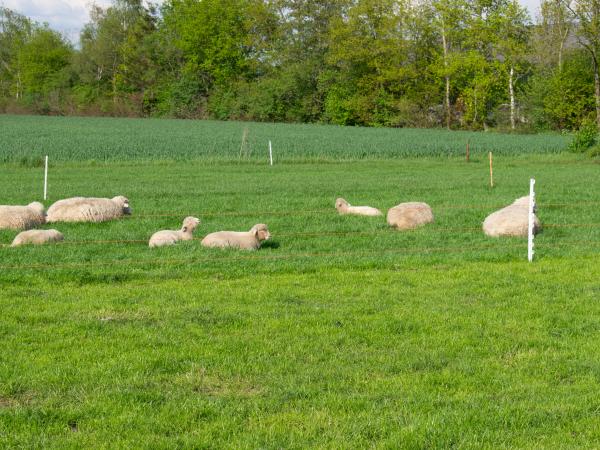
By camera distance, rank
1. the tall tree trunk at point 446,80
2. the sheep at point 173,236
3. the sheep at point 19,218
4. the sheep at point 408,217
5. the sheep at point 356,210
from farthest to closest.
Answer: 1. the tall tree trunk at point 446,80
2. the sheep at point 356,210
3. the sheep at point 408,217
4. the sheep at point 19,218
5. the sheep at point 173,236

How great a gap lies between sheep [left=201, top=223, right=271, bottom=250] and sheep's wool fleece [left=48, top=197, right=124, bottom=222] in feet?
12.7

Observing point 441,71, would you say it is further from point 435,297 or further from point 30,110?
point 435,297

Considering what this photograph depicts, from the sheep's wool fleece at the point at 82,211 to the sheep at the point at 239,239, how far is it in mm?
3880

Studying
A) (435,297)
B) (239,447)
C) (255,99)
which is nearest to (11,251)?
(435,297)

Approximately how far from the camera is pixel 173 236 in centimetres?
1423

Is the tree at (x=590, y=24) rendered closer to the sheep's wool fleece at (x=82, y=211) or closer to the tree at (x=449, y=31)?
the tree at (x=449, y=31)

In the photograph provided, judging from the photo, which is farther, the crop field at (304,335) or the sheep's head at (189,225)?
the sheep's head at (189,225)

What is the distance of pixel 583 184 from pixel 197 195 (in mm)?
12373

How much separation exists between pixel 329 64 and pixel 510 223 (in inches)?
2709

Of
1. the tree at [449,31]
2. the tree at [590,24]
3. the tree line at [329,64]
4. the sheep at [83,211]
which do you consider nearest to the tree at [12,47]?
the tree line at [329,64]

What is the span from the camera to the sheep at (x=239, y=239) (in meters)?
13.7

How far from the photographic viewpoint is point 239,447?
5.80 metres

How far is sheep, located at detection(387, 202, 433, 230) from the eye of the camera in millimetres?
16359

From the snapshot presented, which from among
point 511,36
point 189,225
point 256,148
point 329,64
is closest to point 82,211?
point 189,225
